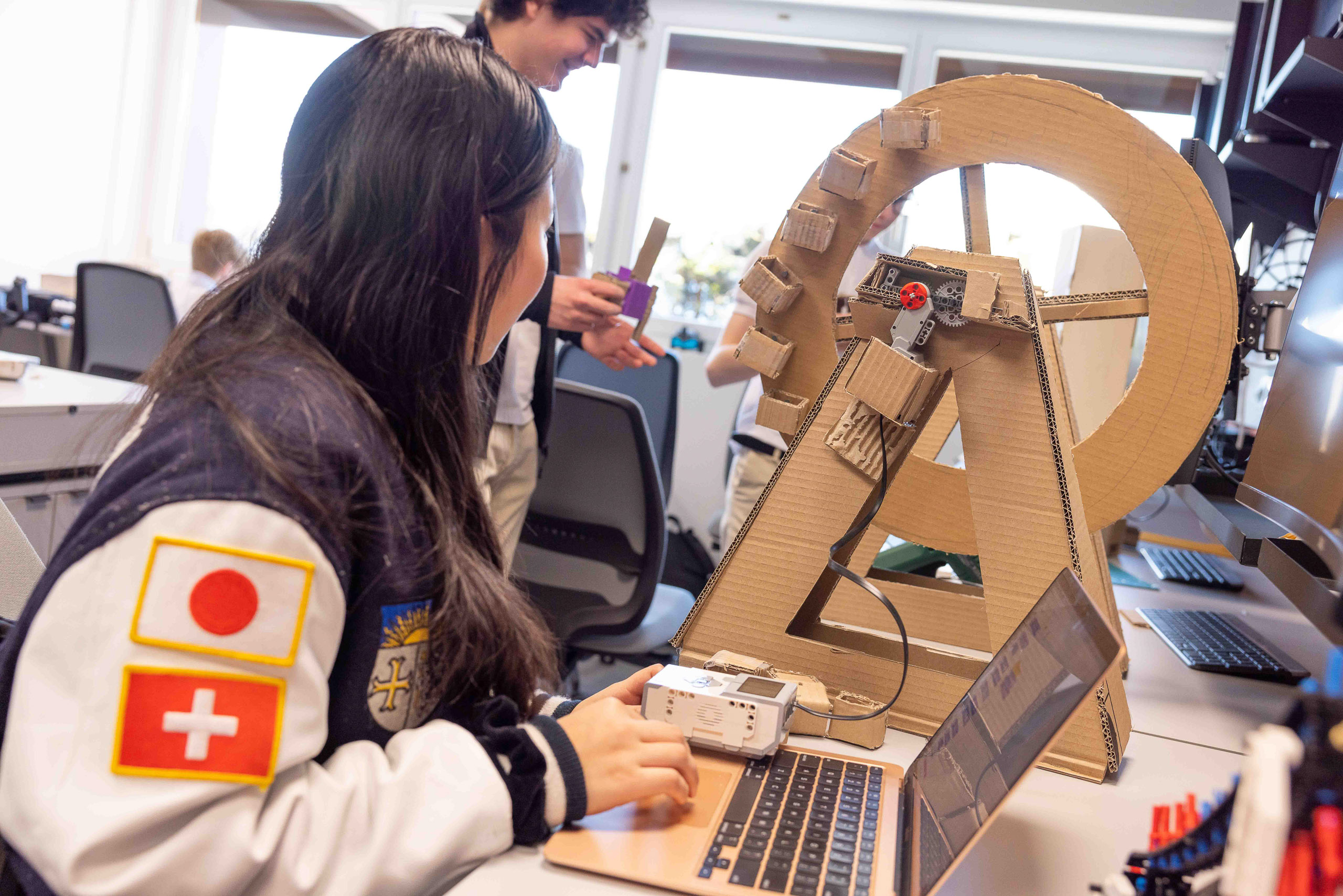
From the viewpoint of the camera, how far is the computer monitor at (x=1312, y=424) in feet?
2.59

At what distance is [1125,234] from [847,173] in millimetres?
290

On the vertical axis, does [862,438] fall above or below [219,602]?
above

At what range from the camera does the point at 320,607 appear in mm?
525

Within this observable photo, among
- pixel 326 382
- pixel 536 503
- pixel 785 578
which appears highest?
pixel 326 382

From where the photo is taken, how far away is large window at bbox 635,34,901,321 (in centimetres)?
378

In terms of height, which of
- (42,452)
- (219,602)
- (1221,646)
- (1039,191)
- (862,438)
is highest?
(1039,191)

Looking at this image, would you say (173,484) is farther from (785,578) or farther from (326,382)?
(785,578)

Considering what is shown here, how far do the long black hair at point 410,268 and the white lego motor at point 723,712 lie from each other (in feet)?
0.44

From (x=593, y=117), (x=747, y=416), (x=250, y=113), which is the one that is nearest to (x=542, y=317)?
(x=747, y=416)

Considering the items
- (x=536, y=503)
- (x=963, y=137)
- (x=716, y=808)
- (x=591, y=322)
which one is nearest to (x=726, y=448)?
(x=536, y=503)

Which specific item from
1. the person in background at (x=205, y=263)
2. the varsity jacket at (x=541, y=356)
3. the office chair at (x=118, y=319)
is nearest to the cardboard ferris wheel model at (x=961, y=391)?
the varsity jacket at (x=541, y=356)

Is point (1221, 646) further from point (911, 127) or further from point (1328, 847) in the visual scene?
point (1328, 847)

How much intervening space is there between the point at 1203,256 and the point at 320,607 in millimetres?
854

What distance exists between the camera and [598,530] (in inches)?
72.2
